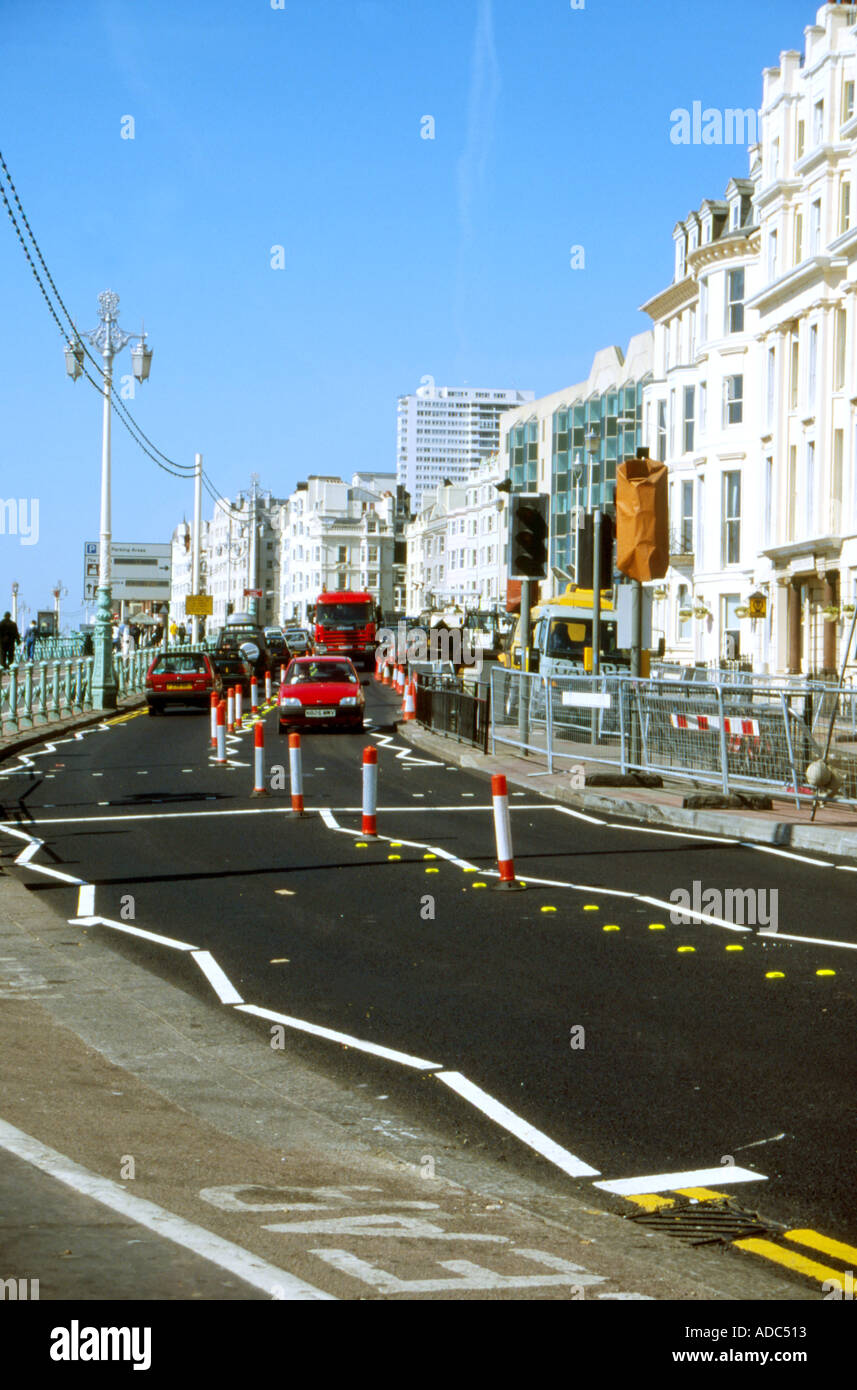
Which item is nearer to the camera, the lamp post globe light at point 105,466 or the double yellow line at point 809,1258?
the double yellow line at point 809,1258

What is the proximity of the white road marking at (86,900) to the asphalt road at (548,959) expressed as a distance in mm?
68

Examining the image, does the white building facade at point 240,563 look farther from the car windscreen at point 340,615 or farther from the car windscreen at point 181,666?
the car windscreen at point 181,666

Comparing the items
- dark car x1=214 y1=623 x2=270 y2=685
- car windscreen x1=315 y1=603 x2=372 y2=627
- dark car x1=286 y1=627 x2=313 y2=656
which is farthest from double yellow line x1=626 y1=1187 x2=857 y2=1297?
dark car x1=286 y1=627 x2=313 y2=656

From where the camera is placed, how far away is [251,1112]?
6.24m

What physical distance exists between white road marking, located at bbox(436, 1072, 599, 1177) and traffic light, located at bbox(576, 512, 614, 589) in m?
14.9

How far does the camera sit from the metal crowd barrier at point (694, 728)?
1650 centimetres

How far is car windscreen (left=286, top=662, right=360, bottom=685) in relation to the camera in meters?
32.2

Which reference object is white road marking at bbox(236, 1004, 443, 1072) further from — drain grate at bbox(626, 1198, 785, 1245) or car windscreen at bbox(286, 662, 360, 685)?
car windscreen at bbox(286, 662, 360, 685)

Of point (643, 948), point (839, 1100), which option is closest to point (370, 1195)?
point (839, 1100)

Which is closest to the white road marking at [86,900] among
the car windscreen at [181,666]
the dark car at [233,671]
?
the car windscreen at [181,666]

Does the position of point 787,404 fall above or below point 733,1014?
above
